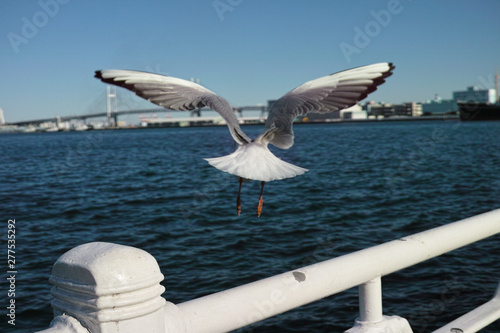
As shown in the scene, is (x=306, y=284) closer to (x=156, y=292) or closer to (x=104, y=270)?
(x=156, y=292)

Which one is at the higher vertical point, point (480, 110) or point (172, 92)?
point (480, 110)

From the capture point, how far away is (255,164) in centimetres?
423

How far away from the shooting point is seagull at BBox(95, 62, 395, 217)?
427 centimetres

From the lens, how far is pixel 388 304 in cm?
705

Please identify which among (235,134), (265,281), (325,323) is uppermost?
(235,134)

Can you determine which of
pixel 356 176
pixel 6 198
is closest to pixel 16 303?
pixel 6 198

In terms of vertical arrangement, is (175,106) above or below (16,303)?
above

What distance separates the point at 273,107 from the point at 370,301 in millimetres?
3083

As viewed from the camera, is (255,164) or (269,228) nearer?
(255,164)

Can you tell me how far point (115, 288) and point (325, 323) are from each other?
18.5 feet

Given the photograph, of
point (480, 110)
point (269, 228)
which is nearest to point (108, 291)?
point (269, 228)

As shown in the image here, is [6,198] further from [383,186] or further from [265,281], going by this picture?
[265,281]

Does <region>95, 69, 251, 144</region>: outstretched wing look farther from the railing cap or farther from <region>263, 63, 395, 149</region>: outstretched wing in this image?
the railing cap

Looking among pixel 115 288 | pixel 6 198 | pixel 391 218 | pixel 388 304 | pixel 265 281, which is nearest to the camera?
pixel 115 288
